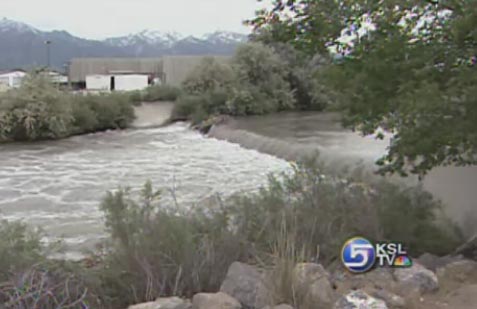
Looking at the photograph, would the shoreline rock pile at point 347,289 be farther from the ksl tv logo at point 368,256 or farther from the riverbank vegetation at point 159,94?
the riverbank vegetation at point 159,94

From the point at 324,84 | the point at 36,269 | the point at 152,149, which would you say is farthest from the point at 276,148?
the point at 36,269

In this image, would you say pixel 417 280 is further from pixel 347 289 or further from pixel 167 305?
pixel 167 305

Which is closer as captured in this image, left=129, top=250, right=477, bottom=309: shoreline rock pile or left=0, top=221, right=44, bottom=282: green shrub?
left=129, top=250, right=477, bottom=309: shoreline rock pile

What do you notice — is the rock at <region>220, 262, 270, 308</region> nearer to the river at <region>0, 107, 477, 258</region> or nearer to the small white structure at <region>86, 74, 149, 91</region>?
the river at <region>0, 107, 477, 258</region>

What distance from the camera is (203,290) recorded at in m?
4.73

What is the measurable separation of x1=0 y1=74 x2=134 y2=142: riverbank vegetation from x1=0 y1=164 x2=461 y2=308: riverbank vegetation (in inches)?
762

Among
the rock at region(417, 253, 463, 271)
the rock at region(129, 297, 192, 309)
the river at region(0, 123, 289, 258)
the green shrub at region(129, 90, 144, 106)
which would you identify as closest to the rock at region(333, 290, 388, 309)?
the rock at region(129, 297, 192, 309)

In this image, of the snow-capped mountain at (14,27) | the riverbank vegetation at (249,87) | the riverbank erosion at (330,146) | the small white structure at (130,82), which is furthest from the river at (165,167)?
the snow-capped mountain at (14,27)

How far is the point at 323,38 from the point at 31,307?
3486mm

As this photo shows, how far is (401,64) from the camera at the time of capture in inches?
202

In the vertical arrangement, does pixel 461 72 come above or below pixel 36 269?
above

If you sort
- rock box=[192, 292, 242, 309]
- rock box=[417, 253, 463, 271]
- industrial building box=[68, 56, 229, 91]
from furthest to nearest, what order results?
industrial building box=[68, 56, 229, 91], rock box=[417, 253, 463, 271], rock box=[192, 292, 242, 309]

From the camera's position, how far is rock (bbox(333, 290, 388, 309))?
3752mm

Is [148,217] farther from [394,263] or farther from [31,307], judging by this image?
[394,263]
